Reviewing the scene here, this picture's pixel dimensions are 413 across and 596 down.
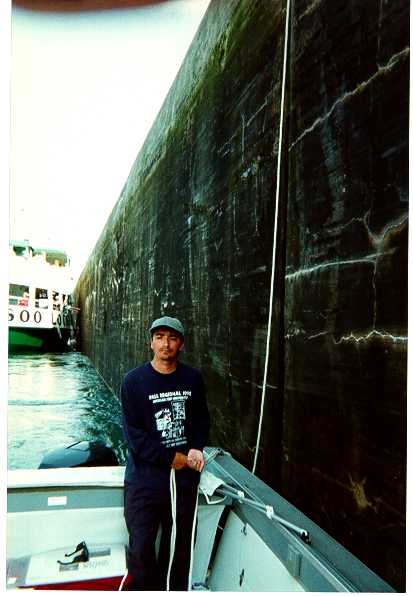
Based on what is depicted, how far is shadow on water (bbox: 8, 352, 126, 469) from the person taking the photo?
8.19m

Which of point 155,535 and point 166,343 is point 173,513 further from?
point 166,343

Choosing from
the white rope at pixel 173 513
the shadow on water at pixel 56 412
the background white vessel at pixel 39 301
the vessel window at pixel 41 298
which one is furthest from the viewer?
the vessel window at pixel 41 298

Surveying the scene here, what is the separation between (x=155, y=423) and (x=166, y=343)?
39cm

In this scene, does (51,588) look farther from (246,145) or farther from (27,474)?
(246,145)

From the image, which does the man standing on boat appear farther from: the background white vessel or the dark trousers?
the background white vessel

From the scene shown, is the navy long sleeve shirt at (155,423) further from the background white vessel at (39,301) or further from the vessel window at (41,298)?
the vessel window at (41,298)

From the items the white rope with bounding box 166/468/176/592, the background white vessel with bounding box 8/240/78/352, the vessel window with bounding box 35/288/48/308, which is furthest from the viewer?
the vessel window with bounding box 35/288/48/308

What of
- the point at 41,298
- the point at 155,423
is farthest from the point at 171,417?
the point at 41,298

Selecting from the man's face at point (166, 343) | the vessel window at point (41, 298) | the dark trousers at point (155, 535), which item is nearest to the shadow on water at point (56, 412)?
the dark trousers at point (155, 535)

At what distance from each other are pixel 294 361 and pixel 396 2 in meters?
1.77

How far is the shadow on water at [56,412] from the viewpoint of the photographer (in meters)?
8.19

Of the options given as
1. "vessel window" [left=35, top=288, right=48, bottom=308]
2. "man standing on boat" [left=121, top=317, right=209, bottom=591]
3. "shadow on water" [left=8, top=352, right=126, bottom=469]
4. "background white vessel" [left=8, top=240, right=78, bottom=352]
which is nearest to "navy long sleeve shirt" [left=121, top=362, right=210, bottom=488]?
"man standing on boat" [left=121, top=317, right=209, bottom=591]

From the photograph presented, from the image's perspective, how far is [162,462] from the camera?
2.16 meters

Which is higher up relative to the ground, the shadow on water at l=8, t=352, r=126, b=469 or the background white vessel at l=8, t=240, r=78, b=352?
the background white vessel at l=8, t=240, r=78, b=352
